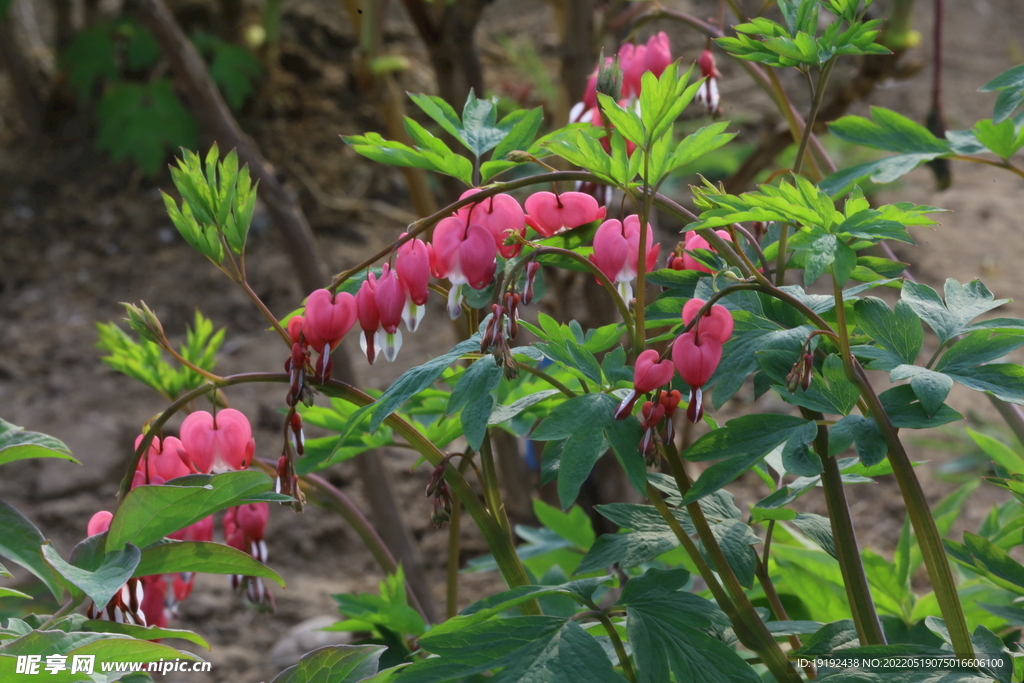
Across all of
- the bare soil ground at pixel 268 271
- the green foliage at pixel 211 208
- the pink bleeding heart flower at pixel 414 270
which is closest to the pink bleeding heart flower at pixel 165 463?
the green foliage at pixel 211 208

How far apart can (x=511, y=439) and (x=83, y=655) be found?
141cm

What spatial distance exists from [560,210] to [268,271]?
2824 mm

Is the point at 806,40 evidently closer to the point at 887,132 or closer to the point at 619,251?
the point at 619,251

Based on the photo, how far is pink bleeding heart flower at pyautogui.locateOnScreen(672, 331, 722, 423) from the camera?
2.28 feet

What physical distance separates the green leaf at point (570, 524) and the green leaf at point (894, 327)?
60 centimetres

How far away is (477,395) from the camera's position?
71cm

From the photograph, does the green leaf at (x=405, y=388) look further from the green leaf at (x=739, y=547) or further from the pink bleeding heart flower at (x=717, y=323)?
the green leaf at (x=739, y=547)

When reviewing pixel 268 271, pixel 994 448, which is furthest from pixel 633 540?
pixel 268 271

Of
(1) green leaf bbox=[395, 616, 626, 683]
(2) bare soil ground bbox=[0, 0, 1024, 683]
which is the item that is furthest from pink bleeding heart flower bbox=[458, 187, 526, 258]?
(2) bare soil ground bbox=[0, 0, 1024, 683]

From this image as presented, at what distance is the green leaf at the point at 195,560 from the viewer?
0.79 metres

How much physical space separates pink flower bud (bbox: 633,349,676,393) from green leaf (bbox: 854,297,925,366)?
0.22 meters

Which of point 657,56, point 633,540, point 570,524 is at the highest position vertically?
point 657,56

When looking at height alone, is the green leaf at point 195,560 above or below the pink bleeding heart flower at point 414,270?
below

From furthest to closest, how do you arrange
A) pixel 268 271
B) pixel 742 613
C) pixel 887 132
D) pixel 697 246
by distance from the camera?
pixel 268 271
pixel 887 132
pixel 697 246
pixel 742 613
